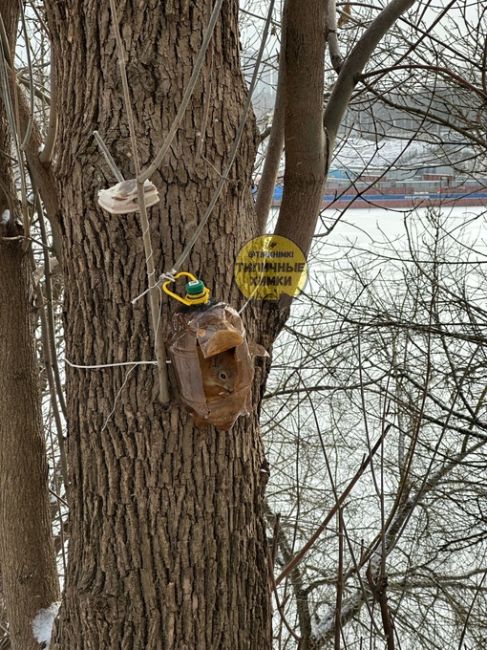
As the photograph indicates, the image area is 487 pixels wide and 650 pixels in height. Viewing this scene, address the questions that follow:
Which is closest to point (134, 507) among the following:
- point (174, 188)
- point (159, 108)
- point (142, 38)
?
point (174, 188)

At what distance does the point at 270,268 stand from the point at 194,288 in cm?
47

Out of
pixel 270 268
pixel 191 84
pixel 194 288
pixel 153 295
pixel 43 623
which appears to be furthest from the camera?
pixel 43 623

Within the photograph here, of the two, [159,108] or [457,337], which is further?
[457,337]

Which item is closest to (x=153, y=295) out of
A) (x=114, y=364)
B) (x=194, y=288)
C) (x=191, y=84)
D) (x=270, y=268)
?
(x=194, y=288)

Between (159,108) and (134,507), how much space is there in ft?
2.90

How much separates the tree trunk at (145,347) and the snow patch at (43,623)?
0.98 m

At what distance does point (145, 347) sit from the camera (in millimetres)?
1281

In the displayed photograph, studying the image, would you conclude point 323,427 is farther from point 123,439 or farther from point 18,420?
point 123,439

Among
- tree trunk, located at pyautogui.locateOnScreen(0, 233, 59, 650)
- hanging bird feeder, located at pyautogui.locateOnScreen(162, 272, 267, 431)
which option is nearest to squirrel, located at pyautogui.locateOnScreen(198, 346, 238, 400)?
hanging bird feeder, located at pyautogui.locateOnScreen(162, 272, 267, 431)

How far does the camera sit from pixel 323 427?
175 inches

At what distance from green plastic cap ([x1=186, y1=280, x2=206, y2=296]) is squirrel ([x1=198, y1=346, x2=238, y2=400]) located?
0.13m

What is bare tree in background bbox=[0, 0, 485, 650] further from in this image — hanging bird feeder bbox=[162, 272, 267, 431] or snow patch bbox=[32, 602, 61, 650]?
snow patch bbox=[32, 602, 61, 650]

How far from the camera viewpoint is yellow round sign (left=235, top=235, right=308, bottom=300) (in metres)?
1.40

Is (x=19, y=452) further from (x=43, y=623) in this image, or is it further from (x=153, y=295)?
(x=153, y=295)
